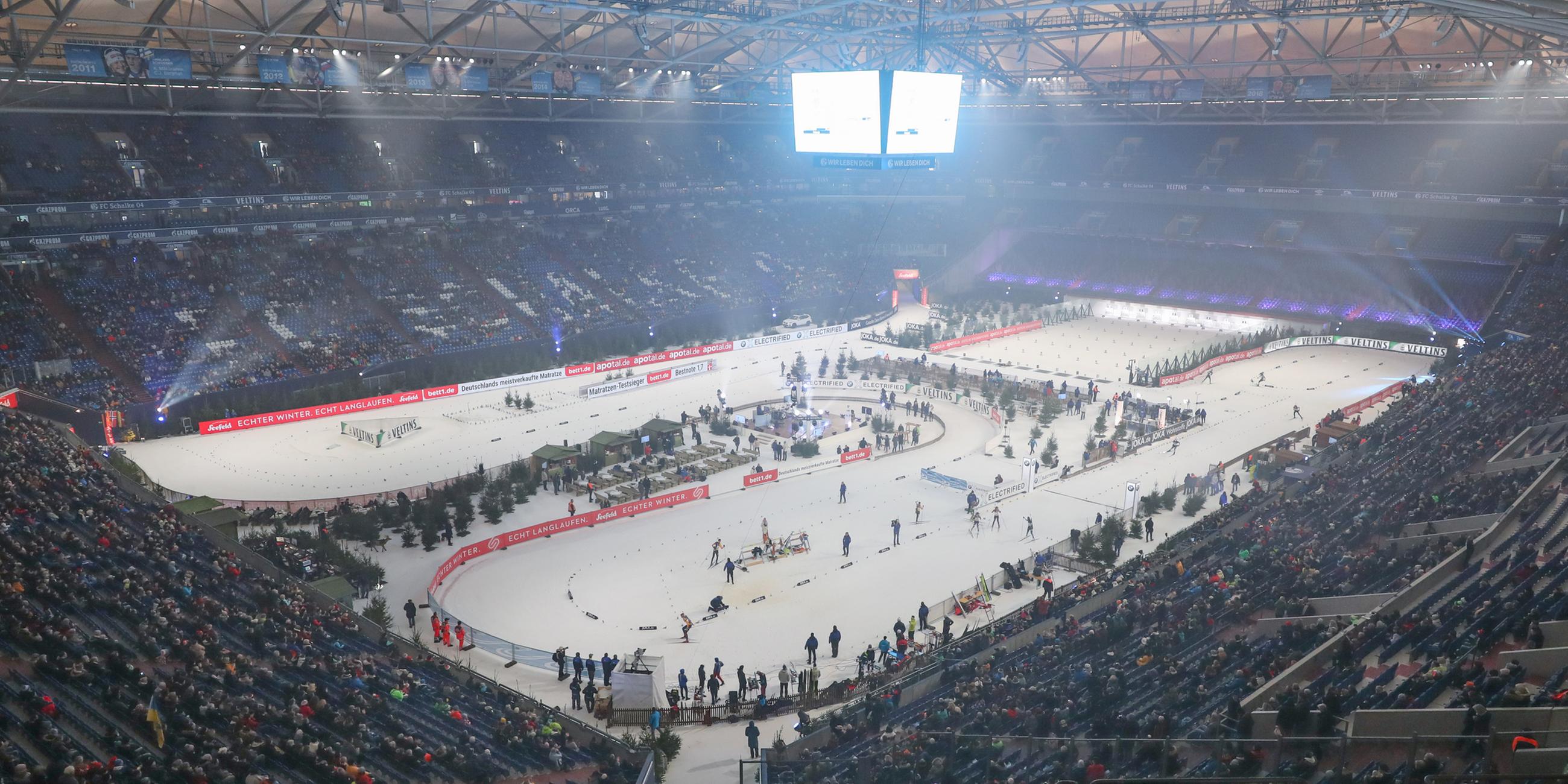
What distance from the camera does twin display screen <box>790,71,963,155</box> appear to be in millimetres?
29000

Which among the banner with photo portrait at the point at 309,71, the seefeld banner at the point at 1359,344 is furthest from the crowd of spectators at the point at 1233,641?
the banner with photo portrait at the point at 309,71

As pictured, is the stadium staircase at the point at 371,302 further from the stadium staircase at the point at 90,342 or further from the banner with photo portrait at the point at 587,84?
the banner with photo portrait at the point at 587,84

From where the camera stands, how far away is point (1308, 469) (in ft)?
A: 94.6

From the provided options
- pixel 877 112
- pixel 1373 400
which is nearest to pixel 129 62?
pixel 877 112

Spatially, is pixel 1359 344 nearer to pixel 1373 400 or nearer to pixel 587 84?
pixel 1373 400

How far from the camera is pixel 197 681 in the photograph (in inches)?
596

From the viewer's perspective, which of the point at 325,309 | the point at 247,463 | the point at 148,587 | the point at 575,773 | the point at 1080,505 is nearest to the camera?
the point at 575,773

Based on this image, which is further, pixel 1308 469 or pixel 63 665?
pixel 1308 469

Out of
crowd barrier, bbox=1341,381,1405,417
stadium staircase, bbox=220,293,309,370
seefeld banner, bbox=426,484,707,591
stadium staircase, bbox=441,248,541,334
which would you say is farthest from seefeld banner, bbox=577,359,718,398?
crowd barrier, bbox=1341,381,1405,417

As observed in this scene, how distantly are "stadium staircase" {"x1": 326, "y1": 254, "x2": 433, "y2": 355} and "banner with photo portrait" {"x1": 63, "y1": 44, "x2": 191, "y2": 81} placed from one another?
460 inches

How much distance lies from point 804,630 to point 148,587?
39.3ft

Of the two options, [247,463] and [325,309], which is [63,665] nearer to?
[247,463]

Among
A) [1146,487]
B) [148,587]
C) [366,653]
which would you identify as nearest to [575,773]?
[366,653]

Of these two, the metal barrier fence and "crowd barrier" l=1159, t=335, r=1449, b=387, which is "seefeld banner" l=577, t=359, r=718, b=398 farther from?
the metal barrier fence
